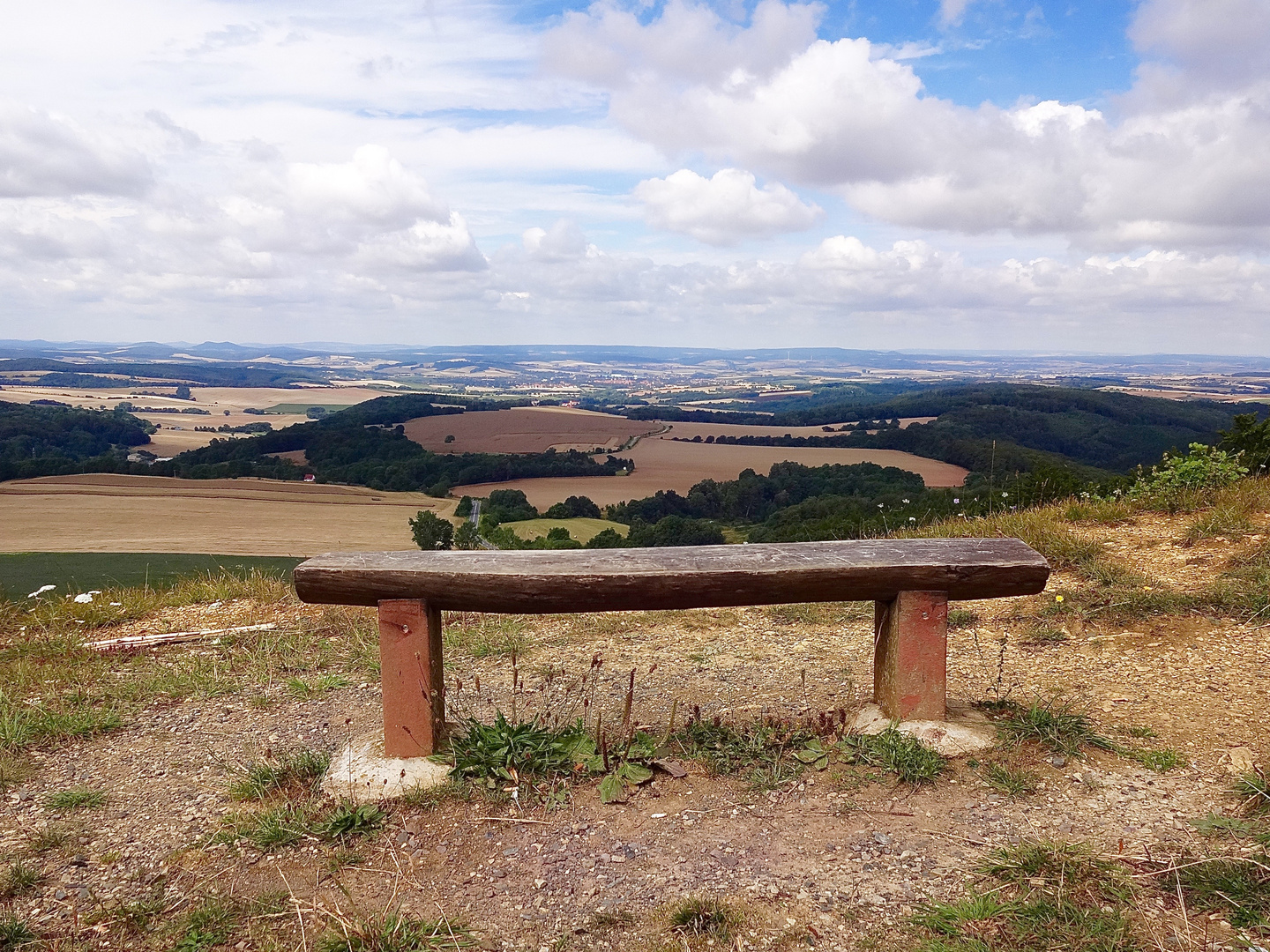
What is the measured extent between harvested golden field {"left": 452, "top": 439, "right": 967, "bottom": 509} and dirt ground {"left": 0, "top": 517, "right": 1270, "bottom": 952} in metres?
27.9

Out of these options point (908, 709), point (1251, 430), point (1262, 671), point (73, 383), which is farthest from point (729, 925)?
point (73, 383)

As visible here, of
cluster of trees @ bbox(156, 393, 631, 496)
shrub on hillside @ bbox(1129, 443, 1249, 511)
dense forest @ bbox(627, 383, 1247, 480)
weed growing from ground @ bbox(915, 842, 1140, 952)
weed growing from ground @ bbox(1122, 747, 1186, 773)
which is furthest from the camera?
dense forest @ bbox(627, 383, 1247, 480)

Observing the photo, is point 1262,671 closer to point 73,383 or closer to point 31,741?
point 31,741

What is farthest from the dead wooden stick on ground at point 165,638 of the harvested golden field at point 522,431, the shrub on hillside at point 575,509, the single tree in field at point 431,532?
the harvested golden field at point 522,431

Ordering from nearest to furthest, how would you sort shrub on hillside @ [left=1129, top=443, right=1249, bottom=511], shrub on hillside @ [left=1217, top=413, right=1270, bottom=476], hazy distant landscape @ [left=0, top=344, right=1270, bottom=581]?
shrub on hillside @ [left=1129, top=443, right=1249, bottom=511] < shrub on hillside @ [left=1217, top=413, right=1270, bottom=476] < hazy distant landscape @ [left=0, top=344, right=1270, bottom=581]

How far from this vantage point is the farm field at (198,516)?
20172 millimetres

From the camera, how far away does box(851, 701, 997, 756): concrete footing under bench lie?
3.46 m

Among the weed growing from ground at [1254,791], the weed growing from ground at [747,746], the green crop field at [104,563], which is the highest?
the weed growing from ground at [1254,791]

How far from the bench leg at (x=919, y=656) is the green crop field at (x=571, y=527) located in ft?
74.6

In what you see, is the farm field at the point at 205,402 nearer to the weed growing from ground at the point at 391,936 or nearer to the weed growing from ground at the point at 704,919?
the weed growing from ground at the point at 391,936

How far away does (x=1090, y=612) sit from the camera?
5.16 m

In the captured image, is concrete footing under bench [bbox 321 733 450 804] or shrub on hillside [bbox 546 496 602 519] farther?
shrub on hillside [bbox 546 496 602 519]

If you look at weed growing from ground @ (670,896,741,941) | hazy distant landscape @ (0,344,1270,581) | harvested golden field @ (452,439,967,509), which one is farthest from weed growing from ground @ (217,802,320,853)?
harvested golden field @ (452,439,967,509)

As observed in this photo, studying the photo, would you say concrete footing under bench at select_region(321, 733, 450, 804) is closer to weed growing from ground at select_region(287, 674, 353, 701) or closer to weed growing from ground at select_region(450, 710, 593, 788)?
weed growing from ground at select_region(450, 710, 593, 788)
